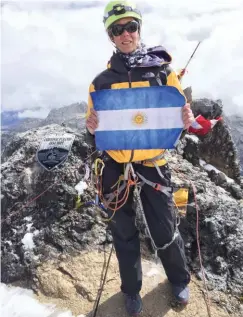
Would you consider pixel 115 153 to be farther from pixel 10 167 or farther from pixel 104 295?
pixel 10 167

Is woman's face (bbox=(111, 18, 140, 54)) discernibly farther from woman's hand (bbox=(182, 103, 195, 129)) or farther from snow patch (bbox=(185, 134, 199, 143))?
snow patch (bbox=(185, 134, 199, 143))

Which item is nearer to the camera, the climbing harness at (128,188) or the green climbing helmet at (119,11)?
the green climbing helmet at (119,11)

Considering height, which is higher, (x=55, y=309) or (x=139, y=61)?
(x=139, y=61)

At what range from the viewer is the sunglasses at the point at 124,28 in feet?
15.5

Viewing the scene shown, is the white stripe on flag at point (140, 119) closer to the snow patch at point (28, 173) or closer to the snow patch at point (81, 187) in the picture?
the snow patch at point (81, 187)

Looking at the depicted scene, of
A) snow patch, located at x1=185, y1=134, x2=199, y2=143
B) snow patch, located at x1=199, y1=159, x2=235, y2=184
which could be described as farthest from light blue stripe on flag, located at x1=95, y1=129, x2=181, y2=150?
snow patch, located at x1=185, y1=134, x2=199, y2=143

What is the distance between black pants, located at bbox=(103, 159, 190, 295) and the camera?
5.10 m

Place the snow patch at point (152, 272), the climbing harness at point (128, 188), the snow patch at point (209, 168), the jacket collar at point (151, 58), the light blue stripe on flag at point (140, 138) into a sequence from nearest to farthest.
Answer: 1. the jacket collar at point (151, 58)
2. the light blue stripe on flag at point (140, 138)
3. the climbing harness at point (128, 188)
4. the snow patch at point (152, 272)
5. the snow patch at point (209, 168)

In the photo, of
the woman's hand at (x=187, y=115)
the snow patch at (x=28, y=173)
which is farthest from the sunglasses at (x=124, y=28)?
the snow patch at (x=28, y=173)

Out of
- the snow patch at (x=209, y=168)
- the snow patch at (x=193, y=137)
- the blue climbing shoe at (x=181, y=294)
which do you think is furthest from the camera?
the snow patch at (x=193, y=137)

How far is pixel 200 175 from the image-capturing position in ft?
27.4

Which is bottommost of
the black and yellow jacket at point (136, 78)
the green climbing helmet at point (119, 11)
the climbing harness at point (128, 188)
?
the climbing harness at point (128, 188)

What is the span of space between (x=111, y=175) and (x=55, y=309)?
2431 mm

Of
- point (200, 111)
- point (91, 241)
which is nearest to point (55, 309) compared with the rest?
point (91, 241)
